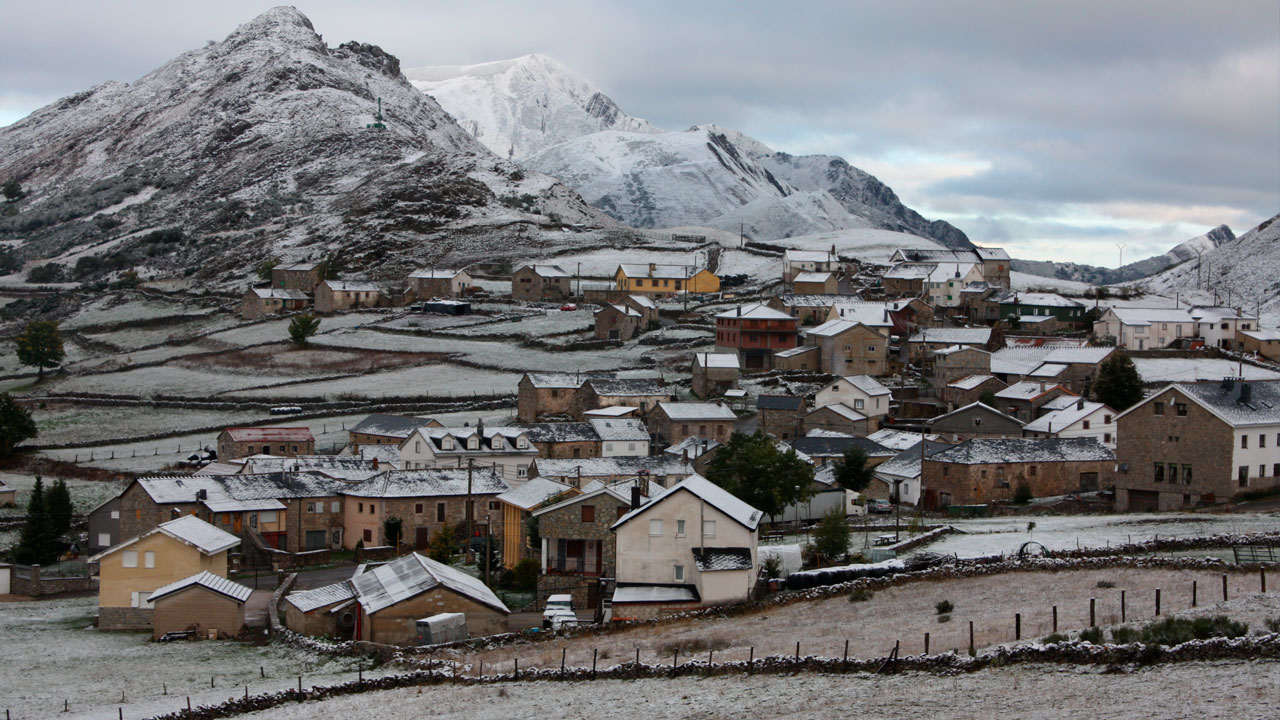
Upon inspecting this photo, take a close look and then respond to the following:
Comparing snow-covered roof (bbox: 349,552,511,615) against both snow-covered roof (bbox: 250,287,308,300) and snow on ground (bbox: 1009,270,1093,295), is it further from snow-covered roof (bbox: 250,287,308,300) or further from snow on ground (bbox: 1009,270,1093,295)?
snow on ground (bbox: 1009,270,1093,295)

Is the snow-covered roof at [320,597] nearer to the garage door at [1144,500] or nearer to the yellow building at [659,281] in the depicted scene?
the garage door at [1144,500]

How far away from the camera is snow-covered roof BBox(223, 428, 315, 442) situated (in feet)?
217

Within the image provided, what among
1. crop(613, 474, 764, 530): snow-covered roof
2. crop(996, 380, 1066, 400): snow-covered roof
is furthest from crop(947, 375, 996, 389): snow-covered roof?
crop(613, 474, 764, 530): snow-covered roof

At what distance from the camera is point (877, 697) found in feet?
72.7

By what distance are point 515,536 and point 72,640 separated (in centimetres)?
1423

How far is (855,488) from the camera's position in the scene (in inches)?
2201

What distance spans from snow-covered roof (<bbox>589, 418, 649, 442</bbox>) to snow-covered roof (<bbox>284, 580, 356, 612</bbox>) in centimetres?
2789

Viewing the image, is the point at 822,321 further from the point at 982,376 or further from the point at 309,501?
the point at 309,501

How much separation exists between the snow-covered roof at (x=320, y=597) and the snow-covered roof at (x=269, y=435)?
31.4 metres

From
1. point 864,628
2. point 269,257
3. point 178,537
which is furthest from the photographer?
point 269,257

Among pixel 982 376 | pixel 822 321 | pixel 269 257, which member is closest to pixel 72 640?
pixel 982 376

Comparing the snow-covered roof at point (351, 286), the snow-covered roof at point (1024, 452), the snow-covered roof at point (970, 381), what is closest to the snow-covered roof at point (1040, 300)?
the snow-covered roof at point (970, 381)

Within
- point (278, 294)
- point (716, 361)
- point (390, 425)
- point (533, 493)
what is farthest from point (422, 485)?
point (278, 294)

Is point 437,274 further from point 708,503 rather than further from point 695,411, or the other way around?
point 708,503
